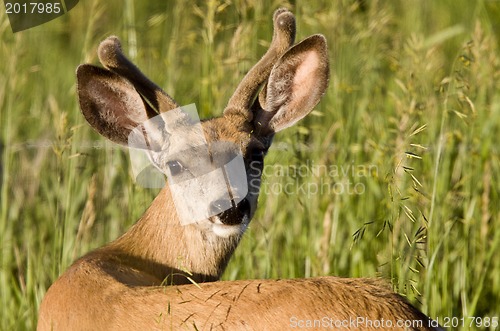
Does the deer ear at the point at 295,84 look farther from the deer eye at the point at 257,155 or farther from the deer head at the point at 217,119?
the deer eye at the point at 257,155

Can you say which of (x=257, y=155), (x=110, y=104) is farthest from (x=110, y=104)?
(x=257, y=155)

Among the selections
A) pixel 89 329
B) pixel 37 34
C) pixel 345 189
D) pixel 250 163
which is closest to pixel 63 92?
pixel 37 34

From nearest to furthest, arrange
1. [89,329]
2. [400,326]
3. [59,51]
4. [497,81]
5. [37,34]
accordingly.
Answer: [400,326], [89,329], [497,81], [37,34], [59,51]

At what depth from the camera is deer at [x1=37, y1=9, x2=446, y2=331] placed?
3.39 metres

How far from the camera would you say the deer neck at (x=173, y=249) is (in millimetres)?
4758

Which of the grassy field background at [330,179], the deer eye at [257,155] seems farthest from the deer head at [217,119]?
the grassy field background at [330,179]

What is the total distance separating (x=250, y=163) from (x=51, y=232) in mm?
1820

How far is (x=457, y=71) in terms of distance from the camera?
16.1 ft

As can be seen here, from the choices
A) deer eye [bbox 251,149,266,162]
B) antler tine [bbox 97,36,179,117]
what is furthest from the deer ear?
antler tine [bbox 97,36,179,117]

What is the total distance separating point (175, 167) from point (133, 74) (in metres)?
0.49

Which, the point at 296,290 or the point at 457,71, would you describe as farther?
the point at 457,71

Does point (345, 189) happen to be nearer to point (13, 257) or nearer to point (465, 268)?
point (465, 268)

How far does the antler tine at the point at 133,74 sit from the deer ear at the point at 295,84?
55 cm

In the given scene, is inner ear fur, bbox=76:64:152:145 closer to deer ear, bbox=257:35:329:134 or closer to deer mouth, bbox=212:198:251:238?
deer ear, bbox=257:35:329:134
